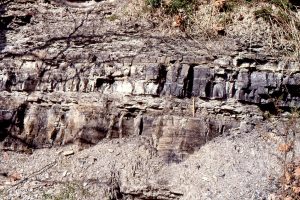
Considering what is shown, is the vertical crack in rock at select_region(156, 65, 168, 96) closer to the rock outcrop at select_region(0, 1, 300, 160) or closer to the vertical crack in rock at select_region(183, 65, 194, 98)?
the rock outcrop at select_region(0, 1, 300, 160)

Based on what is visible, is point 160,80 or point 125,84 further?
point 125,84

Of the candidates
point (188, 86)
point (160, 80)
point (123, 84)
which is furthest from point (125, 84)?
point (188, 86)

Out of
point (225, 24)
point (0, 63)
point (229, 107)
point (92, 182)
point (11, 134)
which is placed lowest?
point (92, 182)

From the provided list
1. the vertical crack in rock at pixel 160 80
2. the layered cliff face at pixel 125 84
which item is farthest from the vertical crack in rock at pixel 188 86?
the vertical crack in rock at pixel 160 80

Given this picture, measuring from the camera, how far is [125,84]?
213 inches

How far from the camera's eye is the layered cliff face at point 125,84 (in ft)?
16.8

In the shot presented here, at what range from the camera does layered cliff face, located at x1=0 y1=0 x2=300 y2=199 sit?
5.13 m

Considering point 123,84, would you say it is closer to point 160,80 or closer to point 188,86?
point 160,80

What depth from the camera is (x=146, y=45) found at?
5.59 m

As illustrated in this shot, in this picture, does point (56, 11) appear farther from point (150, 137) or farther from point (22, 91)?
point (150, 137)

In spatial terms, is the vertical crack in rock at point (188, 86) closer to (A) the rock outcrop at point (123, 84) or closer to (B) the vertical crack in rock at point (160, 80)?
(A) the rock outcrop at point (123, 84)

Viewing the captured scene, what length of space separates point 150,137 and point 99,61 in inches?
45.3

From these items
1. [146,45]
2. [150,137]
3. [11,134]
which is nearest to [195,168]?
[150,137]

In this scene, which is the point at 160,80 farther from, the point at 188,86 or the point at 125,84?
the point at 125,84
